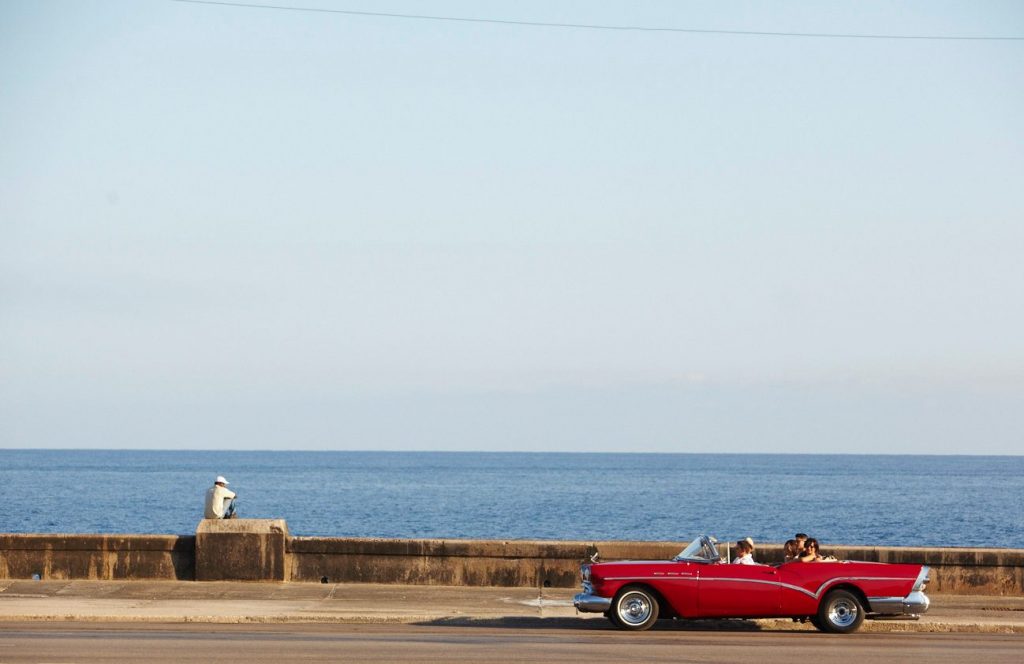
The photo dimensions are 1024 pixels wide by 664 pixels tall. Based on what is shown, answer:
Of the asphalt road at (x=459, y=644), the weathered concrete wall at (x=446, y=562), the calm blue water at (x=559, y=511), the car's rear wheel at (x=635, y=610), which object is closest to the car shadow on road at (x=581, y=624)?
the asphalt road at (x=459, y=644)

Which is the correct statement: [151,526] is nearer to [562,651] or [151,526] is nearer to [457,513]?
[457,513]

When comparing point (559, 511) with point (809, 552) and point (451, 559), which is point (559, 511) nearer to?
point (451, 559)

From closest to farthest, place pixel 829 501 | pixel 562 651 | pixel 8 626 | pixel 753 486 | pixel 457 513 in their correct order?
pixel 562 651, pixel 8 626, pixel 457 513, pixel 829 501, pixel 753 486

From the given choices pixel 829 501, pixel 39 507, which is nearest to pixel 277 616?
pixel 39 507

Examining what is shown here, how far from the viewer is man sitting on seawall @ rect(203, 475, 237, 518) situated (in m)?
18.1

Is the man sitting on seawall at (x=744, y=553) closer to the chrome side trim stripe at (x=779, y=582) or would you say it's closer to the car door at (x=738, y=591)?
the car door at (x=738, y=591)

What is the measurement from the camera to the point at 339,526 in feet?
208

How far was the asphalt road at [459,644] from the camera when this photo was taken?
39.9 ft

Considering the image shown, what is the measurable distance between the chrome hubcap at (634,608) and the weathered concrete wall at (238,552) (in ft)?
18.4

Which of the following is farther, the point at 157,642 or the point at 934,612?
the point at 934,612

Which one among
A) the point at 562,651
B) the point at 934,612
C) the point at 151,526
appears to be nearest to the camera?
the point at 562,651

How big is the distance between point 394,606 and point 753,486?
116 metres

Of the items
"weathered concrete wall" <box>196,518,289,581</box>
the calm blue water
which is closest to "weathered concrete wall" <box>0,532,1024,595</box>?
"weathered concrete wall" <box>196,518,289,581</box>

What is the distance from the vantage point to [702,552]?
48.9 ft
